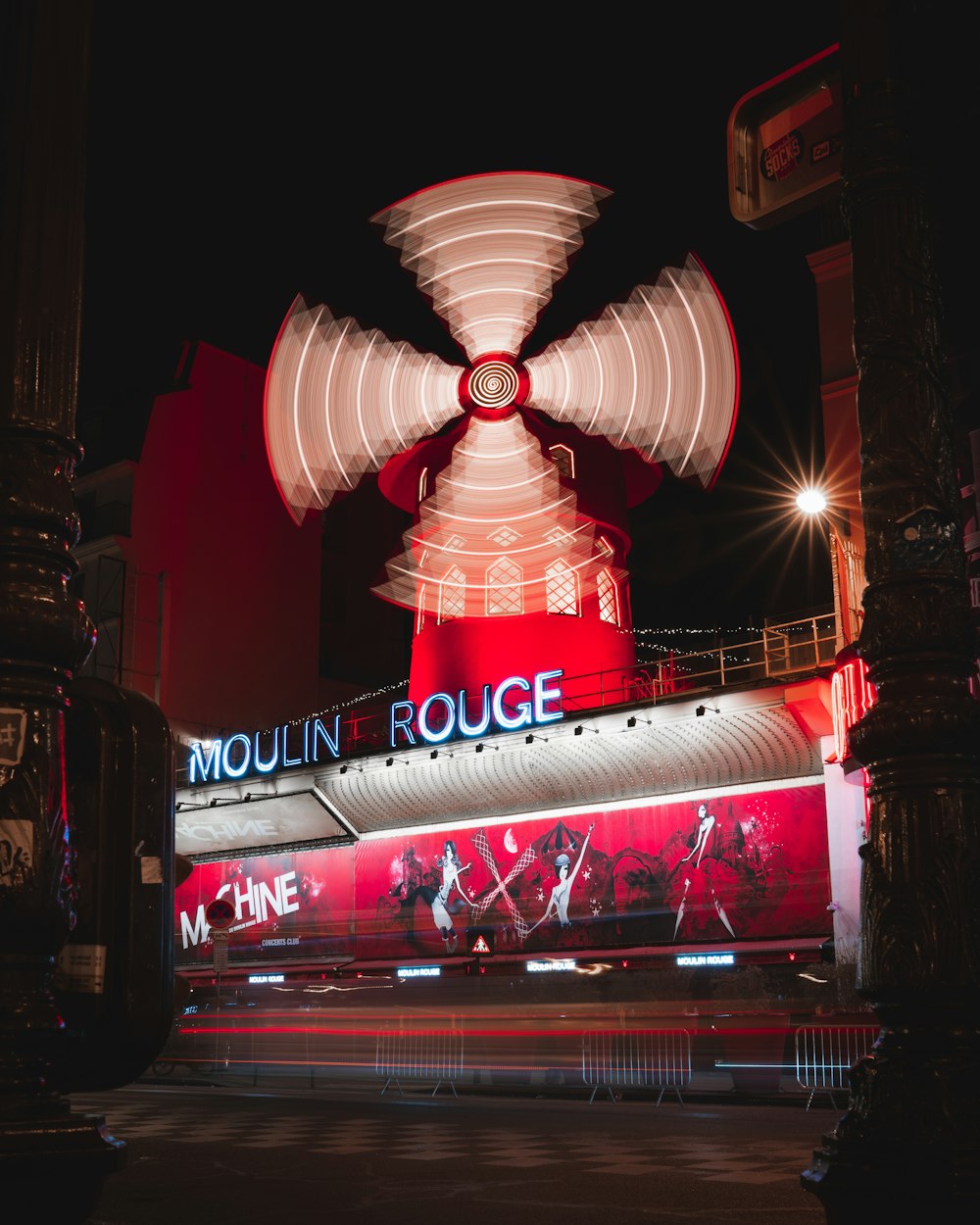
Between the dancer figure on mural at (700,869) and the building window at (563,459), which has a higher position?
the building window at (563,459)

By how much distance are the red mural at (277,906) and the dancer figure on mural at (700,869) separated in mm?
6931

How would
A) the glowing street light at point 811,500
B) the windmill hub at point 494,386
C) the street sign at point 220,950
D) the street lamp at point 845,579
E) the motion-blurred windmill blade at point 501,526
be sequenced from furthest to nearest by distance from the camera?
the windmill hub at point 494,386
the motion-blurred windmill blade at point 501,526
the street sign at point 220,950
the street lamp at point 845,579
the glowing street light at point 811,500

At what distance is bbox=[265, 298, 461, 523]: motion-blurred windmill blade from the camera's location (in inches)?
901

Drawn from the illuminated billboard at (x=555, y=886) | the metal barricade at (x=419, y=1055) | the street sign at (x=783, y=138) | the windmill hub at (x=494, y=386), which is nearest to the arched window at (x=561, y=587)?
the windmill hub at (x=494, y=386)

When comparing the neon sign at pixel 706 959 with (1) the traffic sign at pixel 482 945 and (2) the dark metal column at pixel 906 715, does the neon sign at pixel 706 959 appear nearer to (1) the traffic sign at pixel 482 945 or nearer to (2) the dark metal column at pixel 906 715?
(1) the traffic sign at pixel 482 945

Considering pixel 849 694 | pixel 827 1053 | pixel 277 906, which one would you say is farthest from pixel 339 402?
pixel 827 1053

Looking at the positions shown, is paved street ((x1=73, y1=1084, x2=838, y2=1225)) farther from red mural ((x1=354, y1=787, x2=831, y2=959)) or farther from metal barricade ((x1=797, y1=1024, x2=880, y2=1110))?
red mural ((x1=354, y1=787, x2=831, y2=959))

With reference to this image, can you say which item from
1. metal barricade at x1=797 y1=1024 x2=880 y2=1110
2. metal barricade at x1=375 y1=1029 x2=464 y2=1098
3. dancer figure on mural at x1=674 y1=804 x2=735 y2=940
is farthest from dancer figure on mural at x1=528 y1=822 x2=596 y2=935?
metal barricade at x1=797 y1=1024 x2=880 y2=1110

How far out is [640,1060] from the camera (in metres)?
13.7

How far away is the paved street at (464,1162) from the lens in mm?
5934

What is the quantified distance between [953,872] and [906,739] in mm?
365

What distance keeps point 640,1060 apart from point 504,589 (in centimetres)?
999

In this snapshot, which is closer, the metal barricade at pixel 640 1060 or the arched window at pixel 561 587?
the metal barricade at pixel 640 1060

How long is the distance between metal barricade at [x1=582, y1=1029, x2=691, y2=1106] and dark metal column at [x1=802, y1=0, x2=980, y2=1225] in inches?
412
